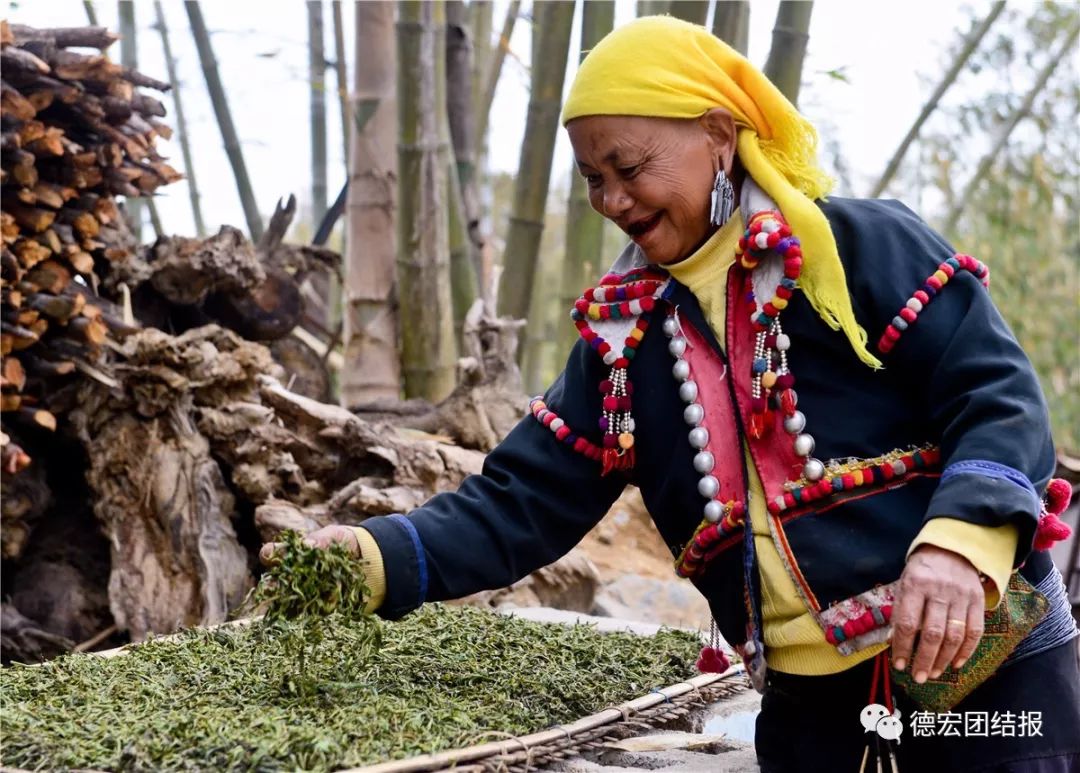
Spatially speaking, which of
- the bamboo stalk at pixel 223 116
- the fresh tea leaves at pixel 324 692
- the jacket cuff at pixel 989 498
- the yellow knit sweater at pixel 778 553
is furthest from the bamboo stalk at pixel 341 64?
the jacket cuff at pixel 989 498

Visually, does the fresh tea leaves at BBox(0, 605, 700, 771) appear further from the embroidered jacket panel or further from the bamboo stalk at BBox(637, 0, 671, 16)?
the bamboo stalk at BBox(637, 0, 671, 16)

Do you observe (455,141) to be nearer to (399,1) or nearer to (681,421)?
(399,1)

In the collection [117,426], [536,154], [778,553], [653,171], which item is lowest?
[117,426]

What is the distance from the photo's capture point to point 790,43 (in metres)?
4.72

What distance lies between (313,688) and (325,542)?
24cm

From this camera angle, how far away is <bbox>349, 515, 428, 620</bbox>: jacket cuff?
2143mm

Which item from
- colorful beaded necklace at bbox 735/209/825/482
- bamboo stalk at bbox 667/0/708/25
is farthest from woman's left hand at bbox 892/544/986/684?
bamboo stalk at bbox 667/0/708/25

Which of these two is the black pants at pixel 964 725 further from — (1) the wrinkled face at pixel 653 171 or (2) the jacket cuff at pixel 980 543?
(1) the wrinkled face at pixel 653 171

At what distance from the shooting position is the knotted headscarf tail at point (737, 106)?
1.93 metres

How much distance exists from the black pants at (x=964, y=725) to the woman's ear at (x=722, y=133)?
861 millimetres

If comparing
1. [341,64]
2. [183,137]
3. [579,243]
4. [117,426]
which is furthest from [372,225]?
[183,137]

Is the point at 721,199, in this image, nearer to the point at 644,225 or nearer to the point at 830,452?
the point at 644,225

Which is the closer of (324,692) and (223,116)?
(324,692)

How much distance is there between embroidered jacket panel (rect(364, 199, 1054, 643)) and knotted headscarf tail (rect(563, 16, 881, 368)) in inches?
2.2
